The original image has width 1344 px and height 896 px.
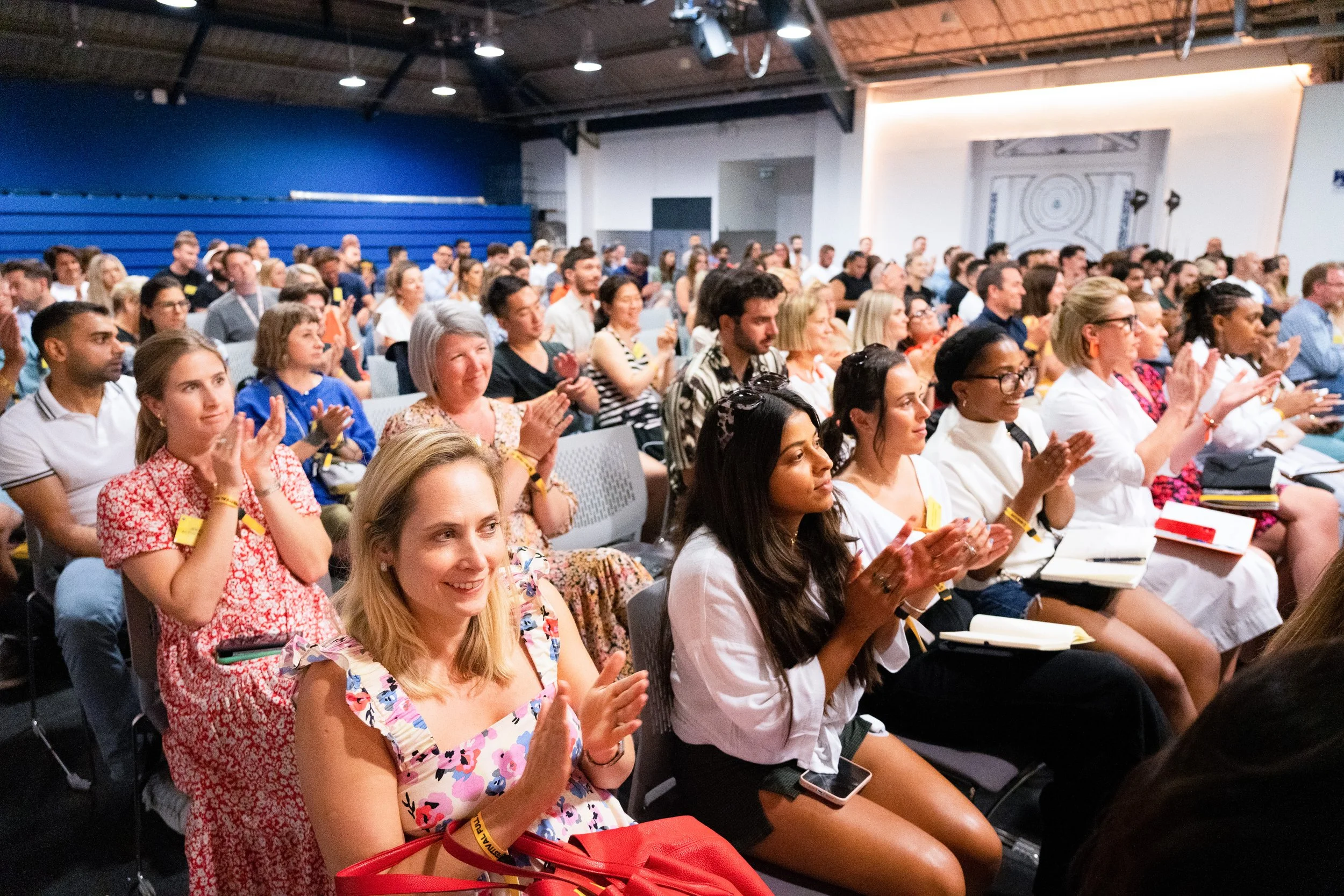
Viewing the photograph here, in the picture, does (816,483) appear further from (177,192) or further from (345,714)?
(177,192)

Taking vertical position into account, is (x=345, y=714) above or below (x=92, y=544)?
above

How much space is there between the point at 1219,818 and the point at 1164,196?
40.5ft

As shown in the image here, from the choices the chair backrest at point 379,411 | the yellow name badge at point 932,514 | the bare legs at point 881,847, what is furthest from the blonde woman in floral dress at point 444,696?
the chair backrest at point 379,411

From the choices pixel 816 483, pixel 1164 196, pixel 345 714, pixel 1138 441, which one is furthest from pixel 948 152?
pixel 345 714

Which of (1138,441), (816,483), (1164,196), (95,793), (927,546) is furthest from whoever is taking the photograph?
(1164,196)

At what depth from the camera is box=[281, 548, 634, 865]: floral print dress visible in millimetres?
1283

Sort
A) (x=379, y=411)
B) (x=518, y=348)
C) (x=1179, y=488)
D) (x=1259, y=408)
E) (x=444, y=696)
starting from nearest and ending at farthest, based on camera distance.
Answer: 1. (x=444, y=696)
2. (x=1179, y=488)
3. (x=379, y=411)
4. (x=1259, y=408)
5. (x=518, y=348)

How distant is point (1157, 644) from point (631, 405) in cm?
268

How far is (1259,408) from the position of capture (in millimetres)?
3869

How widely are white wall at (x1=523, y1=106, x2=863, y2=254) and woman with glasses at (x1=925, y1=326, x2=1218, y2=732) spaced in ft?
37.2

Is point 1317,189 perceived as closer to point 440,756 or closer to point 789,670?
point 789,670

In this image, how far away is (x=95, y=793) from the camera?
2.54 meters

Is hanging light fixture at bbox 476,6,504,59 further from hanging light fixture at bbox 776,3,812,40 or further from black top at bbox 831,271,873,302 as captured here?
black top at bbox 831,271,873,302

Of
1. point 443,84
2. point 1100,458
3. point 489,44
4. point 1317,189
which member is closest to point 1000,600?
point 1100,458
